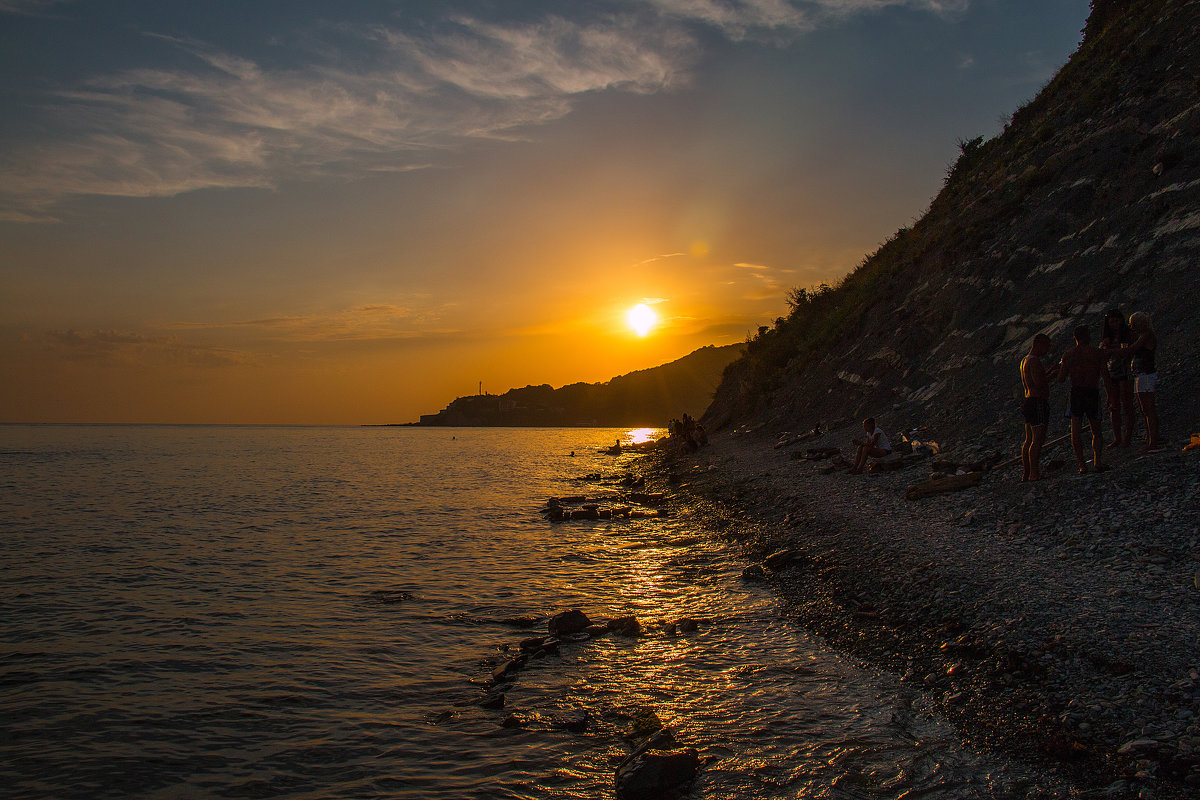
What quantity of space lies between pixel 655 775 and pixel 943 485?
11.2 meters

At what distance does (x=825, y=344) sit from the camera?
3959 cm

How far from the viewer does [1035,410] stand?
1311cm

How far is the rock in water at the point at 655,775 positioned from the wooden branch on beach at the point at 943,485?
1060cm

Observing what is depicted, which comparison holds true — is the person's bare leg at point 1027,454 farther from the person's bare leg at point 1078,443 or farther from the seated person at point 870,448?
the seated person at point 870,448

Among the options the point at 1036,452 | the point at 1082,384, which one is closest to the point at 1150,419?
the point at 1082,384

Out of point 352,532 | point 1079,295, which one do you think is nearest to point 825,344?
point 1079,295

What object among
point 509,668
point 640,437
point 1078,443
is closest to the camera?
point 509,668

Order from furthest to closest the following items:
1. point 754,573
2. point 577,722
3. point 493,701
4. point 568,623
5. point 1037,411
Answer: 1. point 754,573
2. point 1037,411
3. point 568,623
4. point 493,701
5. point 577,722

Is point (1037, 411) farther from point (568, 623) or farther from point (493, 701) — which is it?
point (493, 701)

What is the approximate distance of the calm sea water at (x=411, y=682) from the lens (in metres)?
6.36

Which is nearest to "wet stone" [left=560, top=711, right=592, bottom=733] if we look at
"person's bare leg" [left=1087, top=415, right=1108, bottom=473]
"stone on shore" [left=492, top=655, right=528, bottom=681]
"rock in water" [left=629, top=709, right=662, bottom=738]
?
"rock in water" [left=629, top=709, right=662, bottom=738]

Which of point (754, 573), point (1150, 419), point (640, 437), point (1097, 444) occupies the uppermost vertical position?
point (1150, 419)

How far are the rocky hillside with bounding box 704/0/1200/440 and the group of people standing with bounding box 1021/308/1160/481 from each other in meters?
0.78

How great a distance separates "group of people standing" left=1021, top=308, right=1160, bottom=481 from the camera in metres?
11.9
